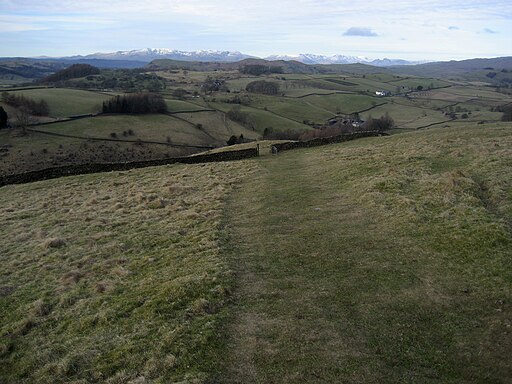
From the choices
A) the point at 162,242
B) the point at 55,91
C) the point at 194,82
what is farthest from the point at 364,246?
the point at 194,82

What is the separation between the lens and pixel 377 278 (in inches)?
504

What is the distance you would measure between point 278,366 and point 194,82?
179982 mm

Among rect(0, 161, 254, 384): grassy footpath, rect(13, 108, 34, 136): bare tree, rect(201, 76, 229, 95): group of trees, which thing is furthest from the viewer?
rect(201, 76, 229, 95): group of trees

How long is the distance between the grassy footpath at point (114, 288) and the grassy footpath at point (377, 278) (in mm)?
1116

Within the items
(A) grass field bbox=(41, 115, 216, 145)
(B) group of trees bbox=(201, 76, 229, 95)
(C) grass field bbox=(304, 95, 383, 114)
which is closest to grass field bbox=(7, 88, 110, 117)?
(A) grass field bbox=(41, 115, 216, 145)

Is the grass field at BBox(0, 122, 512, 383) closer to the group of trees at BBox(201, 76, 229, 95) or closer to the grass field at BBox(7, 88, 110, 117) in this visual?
the grass field at BBox(7, 88, 110, 117)

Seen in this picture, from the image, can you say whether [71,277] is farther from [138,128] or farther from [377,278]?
[138,128]

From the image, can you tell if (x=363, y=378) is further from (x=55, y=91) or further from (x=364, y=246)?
(x=55, y=91)

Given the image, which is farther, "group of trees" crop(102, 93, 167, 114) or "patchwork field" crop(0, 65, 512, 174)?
"group of trees" crop(102, 93, 167, 114)

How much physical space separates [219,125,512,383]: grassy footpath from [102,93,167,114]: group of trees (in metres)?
81.5

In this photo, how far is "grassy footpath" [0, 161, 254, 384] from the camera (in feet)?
31.6

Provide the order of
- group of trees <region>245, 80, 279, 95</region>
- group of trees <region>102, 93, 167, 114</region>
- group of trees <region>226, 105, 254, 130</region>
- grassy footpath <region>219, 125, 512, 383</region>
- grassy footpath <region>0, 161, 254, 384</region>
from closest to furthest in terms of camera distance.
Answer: grassy footpath <region>219, 125, 512, 383</region> → grassy footpath <region>0, 161, 254, 384</region> → group of trees <region>102, 93, 167, 114</region> → group of trees <region>226, 105, 254, 130</region> → group of trees <region>245, 80, 279, 95</region>

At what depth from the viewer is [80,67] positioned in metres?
198

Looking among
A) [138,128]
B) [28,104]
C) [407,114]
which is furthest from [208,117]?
[407,114]
